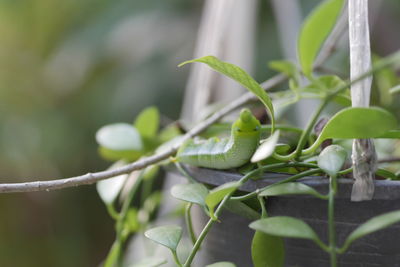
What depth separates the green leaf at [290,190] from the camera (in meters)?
0.30

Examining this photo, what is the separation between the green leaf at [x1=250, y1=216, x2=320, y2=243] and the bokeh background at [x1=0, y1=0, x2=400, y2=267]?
41.5 inches

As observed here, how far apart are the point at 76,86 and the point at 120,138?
88cm

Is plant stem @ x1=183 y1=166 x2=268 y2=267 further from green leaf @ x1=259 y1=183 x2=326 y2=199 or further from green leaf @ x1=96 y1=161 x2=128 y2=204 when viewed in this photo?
green leaf @ x1=96 y1=161 x2=128 y2=204

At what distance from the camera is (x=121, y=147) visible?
52 cm

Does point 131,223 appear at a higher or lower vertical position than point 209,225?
lower

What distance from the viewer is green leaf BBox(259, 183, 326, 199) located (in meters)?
0.30

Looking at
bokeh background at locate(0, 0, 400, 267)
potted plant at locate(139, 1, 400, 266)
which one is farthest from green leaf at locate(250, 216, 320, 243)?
bokeh background at locate(0, 0, 400, 267)

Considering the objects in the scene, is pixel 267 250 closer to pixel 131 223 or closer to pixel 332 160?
pixel 332 160

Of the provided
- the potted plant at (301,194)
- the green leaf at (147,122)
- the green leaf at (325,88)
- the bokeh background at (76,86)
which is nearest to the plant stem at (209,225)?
the potted plant at (301,194)

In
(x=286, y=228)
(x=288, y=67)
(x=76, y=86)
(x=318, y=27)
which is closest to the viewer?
(x=286, y=228)

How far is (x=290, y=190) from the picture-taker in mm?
307

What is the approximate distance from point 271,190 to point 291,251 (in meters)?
0.07

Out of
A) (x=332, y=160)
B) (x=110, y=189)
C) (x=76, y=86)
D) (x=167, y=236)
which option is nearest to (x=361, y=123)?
(x=332, y=160)

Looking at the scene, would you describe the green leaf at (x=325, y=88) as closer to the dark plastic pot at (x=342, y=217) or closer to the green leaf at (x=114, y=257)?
the dark plastic pot at (x=342, y=217)
